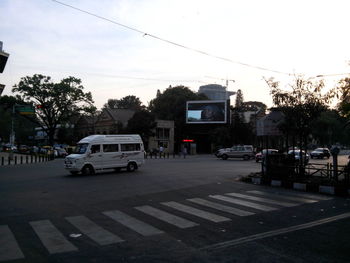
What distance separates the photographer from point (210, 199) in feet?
38.8

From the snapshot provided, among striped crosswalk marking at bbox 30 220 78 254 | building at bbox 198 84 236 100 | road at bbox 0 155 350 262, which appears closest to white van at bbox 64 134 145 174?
road at bbox 0 155 350 262

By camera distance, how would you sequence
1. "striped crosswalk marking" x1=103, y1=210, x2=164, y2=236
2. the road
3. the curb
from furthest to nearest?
1. the curb
2. "striped crosswalk marking" x1=103, y1=210, x2=164, y2=236
3. the road

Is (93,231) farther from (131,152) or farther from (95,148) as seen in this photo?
(131,152)

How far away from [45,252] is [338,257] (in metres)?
5.12

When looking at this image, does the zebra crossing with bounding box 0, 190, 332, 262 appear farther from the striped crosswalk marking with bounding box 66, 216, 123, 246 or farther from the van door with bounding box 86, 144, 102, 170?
the van door with bounding box 86, 144, 102, 170

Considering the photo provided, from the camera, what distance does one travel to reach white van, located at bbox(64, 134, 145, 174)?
2069cm

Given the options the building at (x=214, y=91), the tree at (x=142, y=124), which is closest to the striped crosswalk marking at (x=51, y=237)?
the tree at (x=142, y=124)

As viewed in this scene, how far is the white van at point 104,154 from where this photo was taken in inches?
814

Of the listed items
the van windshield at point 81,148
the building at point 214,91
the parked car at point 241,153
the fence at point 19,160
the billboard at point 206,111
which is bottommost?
the fence at point 19,160

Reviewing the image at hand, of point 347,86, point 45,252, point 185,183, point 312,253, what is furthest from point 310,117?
point 45,252

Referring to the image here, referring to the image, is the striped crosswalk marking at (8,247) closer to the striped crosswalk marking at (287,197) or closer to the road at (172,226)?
the road at (172,226)

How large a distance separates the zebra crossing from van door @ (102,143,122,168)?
1077cm

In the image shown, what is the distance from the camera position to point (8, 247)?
20.9 ft

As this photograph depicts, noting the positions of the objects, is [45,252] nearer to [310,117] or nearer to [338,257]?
[338,257]
